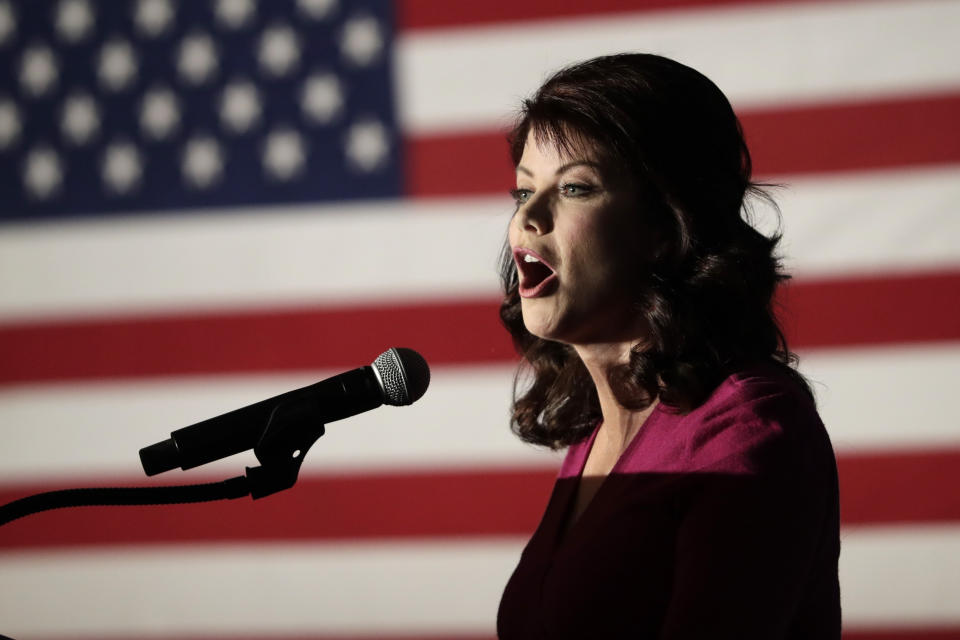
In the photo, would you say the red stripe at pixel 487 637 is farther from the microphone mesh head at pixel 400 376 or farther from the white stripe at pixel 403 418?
the microphone mesh head at pixel 400 376

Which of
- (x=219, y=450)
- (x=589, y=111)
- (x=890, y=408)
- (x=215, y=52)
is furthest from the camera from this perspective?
(x=215, y=52)

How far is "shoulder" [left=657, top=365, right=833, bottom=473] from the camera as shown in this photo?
0.79 metres

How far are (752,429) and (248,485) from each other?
0.44m

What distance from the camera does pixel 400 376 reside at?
2.56 feet

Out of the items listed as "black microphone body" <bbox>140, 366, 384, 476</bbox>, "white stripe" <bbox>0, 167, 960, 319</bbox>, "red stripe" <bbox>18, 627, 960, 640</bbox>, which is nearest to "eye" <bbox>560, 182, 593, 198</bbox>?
"black microphone body" <bbox>140, 366, 384, 476</bbox>

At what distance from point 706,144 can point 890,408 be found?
0.92 m

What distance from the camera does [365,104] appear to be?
1.79 meters

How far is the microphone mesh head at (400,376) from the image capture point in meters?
0.77

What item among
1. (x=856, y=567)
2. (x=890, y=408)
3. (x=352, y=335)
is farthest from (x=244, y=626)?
(x=890, y=408)

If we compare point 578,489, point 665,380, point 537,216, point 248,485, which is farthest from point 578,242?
point 248,485

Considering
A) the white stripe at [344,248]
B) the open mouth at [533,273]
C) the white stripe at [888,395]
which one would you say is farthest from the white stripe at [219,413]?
the open mouth at [533,273]

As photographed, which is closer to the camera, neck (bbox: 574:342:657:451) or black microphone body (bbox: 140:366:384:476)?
black microphone body (bbox: 140:366:384:476)

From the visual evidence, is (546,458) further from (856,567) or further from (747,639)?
(747,639)

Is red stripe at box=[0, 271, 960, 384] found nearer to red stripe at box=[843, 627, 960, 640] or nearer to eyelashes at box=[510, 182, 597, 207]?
red stripe at box=[843, 627, 960, 640]
